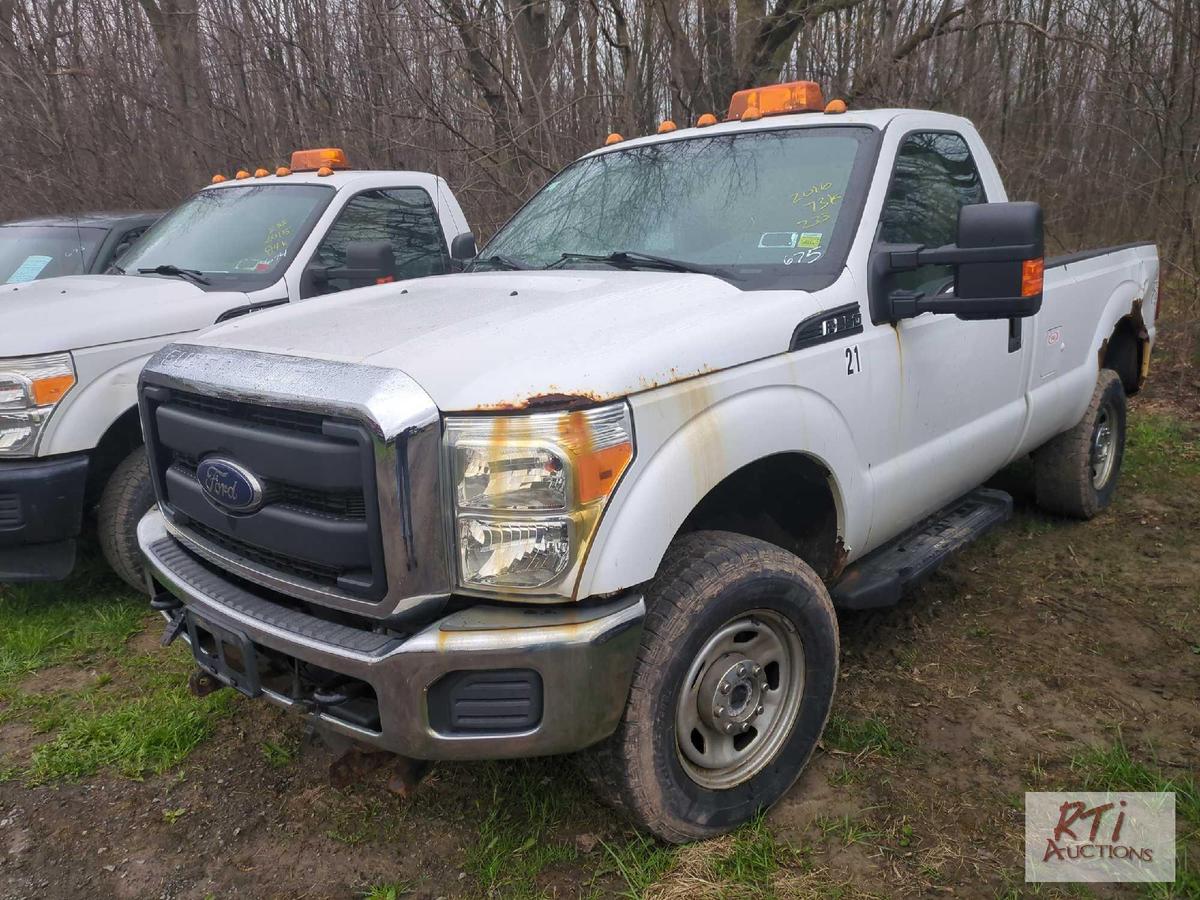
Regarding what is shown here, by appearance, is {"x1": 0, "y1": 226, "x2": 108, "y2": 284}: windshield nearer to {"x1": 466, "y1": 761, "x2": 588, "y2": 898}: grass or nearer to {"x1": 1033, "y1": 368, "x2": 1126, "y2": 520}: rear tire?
{"x1": 466, "y1": 761, "x2": 588, "y2": 898}: grass

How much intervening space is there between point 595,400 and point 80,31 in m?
12.9

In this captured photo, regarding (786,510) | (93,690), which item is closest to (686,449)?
(786,510)

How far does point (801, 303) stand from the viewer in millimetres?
2756

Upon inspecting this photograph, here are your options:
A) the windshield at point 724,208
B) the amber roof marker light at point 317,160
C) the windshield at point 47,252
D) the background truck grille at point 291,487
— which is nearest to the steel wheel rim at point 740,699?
the background truck grille at point 291,487

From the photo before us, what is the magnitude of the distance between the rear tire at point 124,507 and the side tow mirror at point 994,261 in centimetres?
333

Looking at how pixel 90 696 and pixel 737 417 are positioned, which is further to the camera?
pixel 90 696

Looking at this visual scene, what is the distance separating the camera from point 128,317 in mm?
4121

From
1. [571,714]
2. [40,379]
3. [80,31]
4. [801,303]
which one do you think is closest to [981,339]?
[801,303]

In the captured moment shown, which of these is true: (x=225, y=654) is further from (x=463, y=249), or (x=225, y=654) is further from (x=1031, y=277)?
(x=1031, y=277)

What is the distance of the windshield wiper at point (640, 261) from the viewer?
3.08 m

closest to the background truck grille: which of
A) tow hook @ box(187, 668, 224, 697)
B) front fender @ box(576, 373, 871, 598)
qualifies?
tow hook @ box(187, 668, 224, 697)

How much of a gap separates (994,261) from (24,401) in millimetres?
3673

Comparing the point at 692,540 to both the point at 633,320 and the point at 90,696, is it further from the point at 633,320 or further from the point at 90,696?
the point at 90,696

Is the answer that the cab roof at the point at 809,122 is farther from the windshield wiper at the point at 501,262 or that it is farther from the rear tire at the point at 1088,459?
the rear tire at the point at 1088,459
